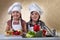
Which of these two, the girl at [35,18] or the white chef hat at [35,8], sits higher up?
the white chef hat at [35,8]

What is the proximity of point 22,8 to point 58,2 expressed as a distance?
254 mm

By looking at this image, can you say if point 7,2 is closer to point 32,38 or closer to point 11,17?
point 11,17

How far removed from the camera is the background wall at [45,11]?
1.22 metres

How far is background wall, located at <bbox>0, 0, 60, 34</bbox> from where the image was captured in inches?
47.9

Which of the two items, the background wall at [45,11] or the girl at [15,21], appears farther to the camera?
the background wall at [45,11]

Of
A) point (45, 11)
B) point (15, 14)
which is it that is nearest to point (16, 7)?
point (15, 14)

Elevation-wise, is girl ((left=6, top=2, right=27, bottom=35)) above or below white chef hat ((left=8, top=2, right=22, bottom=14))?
below

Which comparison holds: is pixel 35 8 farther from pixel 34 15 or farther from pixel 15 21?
pixel 15 21

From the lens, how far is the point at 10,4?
123cm

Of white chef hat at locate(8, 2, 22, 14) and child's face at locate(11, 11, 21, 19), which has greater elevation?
white chef hat at locate(8, 2, 22, 14)

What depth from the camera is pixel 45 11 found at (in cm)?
123

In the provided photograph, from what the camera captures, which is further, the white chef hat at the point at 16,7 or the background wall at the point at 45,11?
the background wall at the point at 45,11

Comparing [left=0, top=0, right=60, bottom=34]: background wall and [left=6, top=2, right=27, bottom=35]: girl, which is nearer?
[left=6, top=2, right=27, bottom=35]: girl

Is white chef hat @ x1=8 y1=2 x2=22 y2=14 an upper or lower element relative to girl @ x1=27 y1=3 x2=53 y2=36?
upper
